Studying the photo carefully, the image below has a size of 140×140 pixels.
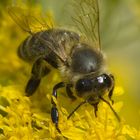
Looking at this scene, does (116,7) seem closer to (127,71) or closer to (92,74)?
(127,71)

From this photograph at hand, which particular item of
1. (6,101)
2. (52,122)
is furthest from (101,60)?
(6,101)

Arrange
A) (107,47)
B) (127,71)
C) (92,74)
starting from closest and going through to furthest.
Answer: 1. (92,74)
2. (107,47)
3. (127,71)

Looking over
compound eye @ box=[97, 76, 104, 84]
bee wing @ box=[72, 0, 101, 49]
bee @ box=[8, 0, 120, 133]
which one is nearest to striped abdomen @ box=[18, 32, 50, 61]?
bee @ box=[8, 0, 120, 133]

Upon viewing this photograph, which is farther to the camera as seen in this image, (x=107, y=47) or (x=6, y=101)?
(x=107, y=47)

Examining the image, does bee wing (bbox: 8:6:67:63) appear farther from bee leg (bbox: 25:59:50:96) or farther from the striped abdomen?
Answer: bee leg (bbox: 25:59:50:96)

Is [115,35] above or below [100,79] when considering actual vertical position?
below

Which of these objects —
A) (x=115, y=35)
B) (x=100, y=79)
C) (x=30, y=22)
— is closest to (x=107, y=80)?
(x=100, y=79)

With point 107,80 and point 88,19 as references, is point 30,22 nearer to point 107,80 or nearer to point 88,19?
point 88,19

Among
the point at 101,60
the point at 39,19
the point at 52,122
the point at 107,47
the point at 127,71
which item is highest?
the point at 39,19
